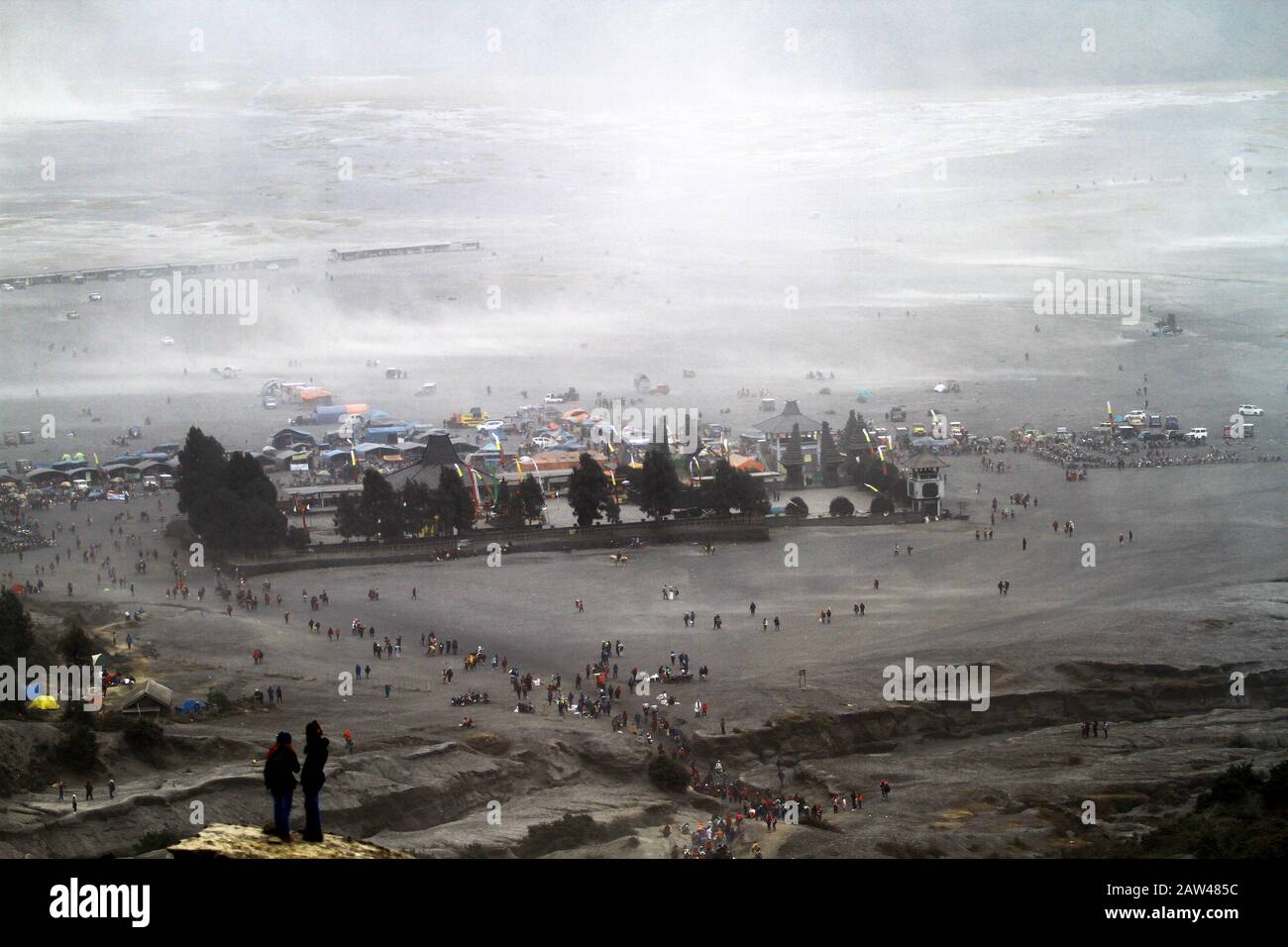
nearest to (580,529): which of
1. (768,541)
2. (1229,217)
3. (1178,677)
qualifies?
(768,541)

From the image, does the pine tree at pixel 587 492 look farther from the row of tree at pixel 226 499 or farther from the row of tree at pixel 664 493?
the row of tree at pixel 226 499

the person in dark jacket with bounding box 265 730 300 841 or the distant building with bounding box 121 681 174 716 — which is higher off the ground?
the person in dark jacket with bounding box 265 730 300 841

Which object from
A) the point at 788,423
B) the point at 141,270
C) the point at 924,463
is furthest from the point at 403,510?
the point at 141,270

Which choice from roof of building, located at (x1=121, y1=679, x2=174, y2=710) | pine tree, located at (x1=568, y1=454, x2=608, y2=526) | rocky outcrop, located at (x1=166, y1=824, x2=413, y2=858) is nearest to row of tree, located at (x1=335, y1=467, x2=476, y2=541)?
pine tree, located at (x1=568, y1=454, x2=608, y2=526)

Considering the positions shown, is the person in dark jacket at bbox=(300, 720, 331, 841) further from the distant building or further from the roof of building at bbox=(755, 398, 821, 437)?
the roof of building at bbox=(755, 398, 821, 437)

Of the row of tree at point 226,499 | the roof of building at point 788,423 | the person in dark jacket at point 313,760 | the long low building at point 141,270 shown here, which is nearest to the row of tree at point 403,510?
the row of tree at point 226,499

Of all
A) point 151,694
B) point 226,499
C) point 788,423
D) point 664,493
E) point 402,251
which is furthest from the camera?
point 402,251

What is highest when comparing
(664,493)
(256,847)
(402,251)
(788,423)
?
(402,251)

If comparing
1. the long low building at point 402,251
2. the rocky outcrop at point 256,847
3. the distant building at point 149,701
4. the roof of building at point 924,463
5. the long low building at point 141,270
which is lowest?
the distant building at point 149,701

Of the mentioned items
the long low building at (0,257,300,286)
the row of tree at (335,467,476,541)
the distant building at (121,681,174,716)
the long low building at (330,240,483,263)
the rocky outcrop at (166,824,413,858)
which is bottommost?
the distant building at (121,681,174,716)

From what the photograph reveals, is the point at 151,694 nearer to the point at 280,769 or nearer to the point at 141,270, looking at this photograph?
the point at 280,769
